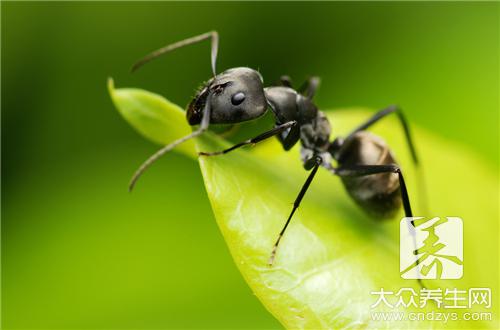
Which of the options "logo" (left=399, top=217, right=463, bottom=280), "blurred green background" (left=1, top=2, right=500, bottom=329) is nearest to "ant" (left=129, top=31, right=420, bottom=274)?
"logo" (left=399, top=217, right=463, bottom=280)

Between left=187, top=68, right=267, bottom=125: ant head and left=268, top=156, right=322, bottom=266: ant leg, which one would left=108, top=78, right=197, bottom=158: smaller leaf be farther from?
left=268, top=156, right=322, bottom=266: ant leg

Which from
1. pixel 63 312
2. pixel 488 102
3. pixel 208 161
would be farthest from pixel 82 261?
pixel 488 102

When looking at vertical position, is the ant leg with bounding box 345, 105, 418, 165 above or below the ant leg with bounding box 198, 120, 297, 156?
below

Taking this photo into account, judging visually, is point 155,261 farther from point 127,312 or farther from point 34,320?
point 34,320

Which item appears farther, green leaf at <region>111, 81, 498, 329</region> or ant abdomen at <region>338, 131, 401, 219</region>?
ant abdomen at <region>338, 131, 401, 219</region>

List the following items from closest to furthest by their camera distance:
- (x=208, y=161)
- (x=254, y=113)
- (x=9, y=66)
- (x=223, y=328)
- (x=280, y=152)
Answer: (x=208, y=161) → (x=254, y=113) → (x=223, y=328) → (x=280, y=152) → (x=9, y=66)

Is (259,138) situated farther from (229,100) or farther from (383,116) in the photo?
(383,116)

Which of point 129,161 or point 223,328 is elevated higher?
point 129,161
